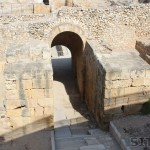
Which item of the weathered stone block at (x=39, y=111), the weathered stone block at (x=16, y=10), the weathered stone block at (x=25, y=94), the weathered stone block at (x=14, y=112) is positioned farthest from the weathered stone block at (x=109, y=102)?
the weathered stone block at (x=16, y=10)

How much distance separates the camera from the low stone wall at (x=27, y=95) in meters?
7.77

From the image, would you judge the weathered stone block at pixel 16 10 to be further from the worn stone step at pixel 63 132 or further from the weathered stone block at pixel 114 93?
the weathered stone block at pixel 114 93

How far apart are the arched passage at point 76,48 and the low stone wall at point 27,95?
15.3 feet

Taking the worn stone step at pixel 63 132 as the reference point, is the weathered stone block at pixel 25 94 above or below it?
above

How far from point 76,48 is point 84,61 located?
1.66 meters

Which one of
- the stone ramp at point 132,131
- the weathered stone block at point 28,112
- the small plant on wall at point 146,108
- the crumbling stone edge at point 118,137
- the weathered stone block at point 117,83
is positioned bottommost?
the crumbling stone edge at point 118,137

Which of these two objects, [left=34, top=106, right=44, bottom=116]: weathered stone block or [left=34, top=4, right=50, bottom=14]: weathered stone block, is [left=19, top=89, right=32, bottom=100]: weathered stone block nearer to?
[left=34, top=106, right=44, bottom=116]: weathered stone block

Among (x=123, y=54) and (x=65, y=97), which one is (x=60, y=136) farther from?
(x=65, y=97)

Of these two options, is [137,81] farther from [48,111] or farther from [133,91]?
[48,111]

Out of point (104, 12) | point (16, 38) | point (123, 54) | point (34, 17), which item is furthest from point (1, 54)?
point (123, 54)

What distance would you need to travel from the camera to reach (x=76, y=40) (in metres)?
13.5

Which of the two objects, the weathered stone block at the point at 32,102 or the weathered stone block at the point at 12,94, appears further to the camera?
the weathered stone block at the point at 32,102

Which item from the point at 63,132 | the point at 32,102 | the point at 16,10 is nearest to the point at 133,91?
the point at 63,132

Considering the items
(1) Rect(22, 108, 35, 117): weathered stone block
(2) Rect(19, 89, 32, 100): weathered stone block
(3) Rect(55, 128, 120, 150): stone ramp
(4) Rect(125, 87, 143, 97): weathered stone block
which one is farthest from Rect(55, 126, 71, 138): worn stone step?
(4) Rect(125, 87, 143, 97): weathered stone block
